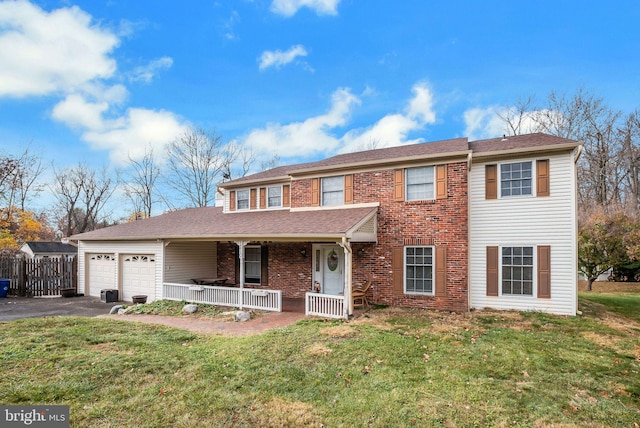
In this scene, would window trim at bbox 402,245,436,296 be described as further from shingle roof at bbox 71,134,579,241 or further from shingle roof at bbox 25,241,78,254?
shingle roof at bbox 25,241,78,254

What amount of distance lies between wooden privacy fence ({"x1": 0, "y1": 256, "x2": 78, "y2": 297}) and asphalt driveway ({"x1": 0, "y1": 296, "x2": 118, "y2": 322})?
0.53 metres

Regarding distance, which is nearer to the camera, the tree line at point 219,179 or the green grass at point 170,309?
the green grass at point 170,309

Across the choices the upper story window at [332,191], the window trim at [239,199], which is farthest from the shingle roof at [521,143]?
the window trim at [239,199]

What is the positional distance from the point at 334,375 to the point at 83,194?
40445 mm

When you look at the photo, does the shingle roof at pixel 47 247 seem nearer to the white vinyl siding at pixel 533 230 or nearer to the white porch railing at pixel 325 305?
the white porch railing at pixel 325 305

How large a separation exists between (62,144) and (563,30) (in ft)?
120

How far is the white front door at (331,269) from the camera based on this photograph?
12.4m

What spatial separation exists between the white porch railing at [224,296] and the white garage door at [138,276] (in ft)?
3.48

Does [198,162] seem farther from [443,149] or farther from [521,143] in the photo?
[521,143]

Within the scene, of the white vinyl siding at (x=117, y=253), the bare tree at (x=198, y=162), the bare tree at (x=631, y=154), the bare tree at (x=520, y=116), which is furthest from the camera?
the bare tree at (x=198, y=162)

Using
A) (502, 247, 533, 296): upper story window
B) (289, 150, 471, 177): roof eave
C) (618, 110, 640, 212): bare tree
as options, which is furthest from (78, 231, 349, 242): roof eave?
(618, 110, 640, 212): bare tree

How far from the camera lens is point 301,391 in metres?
4.89

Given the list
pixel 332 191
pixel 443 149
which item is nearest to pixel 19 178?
pixel 332 191

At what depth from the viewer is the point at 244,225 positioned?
1263 cm
